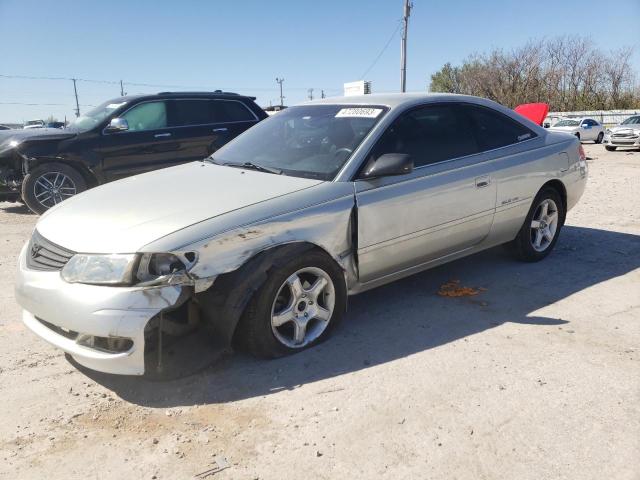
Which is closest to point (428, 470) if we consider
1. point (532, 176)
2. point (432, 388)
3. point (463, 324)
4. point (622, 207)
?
point (432, 388)

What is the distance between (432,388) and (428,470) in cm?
69

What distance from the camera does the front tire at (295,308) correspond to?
10.2 feet

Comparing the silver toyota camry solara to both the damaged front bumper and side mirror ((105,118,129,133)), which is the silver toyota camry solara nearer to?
the damaged front bumper

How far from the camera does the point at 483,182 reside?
4.29 m

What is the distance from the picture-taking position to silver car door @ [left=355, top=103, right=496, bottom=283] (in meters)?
3.62

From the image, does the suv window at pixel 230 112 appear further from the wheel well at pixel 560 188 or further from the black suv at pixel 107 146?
the wheel well at pixel 560 188

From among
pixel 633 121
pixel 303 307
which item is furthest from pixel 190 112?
pixel 633 121

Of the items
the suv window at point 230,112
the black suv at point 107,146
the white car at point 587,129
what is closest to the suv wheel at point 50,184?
the black suv at point 107,146

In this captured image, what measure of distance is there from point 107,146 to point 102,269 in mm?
5434

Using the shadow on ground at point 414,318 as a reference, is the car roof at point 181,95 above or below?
above

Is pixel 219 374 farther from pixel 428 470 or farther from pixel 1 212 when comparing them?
pixel 1 212

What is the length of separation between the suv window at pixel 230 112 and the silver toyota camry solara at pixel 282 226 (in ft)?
13.2

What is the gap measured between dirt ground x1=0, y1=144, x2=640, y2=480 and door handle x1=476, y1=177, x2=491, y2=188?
93cm

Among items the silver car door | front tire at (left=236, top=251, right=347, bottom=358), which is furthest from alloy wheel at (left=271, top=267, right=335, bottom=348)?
the silver car door
